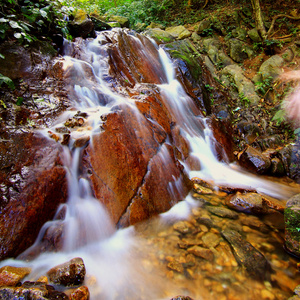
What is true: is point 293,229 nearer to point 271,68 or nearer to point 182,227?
point 182,227

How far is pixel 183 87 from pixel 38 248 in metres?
6.17

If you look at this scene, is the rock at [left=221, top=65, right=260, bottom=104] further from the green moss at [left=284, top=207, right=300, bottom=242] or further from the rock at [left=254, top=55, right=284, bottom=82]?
the green moss at [left=284, top=207, right=300, bottom=242]

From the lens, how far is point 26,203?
273 cm

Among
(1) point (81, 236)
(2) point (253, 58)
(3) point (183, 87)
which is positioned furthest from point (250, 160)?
(2) point (253, 58)

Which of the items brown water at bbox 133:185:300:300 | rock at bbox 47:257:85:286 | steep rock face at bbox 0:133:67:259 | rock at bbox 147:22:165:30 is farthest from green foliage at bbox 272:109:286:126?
rock at bbox 147:22:165:30

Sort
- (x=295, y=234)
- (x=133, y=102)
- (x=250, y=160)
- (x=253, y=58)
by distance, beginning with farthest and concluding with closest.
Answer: (x=253, y=58) → (x=250, y=160) → (x=133, y=102) → (x=295, y=234)

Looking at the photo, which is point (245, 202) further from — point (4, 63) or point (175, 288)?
point (4, 63)

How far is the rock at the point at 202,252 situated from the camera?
2939 mm

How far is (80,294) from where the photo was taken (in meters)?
2.20

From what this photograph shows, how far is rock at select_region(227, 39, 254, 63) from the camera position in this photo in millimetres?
9258

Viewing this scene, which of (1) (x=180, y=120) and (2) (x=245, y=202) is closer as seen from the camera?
(2) (x=245, y=202)

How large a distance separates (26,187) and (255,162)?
551cm

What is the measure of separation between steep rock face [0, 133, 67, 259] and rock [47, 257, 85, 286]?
0.61 meters

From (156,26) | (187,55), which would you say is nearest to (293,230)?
(187,55)
